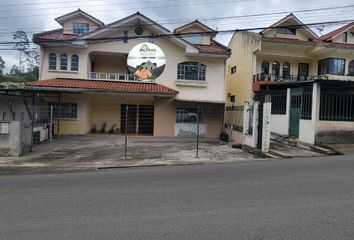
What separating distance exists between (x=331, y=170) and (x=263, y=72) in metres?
20.2

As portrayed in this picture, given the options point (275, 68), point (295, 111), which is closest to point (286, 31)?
point (275, 68)

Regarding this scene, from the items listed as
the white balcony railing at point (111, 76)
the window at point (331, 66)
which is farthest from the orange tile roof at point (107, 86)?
the window at point (331, 66)

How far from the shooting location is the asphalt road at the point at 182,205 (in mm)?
5359

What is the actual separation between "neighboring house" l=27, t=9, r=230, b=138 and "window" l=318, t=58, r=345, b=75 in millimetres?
9218

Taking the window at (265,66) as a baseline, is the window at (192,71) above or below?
below

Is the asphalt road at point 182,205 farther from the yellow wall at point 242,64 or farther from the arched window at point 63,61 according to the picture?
the yellow wall at point 242,64

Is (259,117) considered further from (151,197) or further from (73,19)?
(73,19)

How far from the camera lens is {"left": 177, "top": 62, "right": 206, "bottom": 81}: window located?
1094 inches

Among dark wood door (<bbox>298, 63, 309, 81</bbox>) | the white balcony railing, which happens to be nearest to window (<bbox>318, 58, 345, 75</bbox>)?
dark wood door (<bbox>298, 63, 309, 81</bbox>)

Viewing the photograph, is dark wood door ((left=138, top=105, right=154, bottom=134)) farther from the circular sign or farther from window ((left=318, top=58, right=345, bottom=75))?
window ((left=318, top=58, right=345, bottom=75))

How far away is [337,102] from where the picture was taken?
1820 cm

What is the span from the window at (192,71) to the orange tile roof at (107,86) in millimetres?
1882

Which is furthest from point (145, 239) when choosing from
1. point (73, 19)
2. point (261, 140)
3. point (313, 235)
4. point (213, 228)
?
point (73, 19)

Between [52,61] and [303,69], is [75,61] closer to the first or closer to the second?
[52,61]
